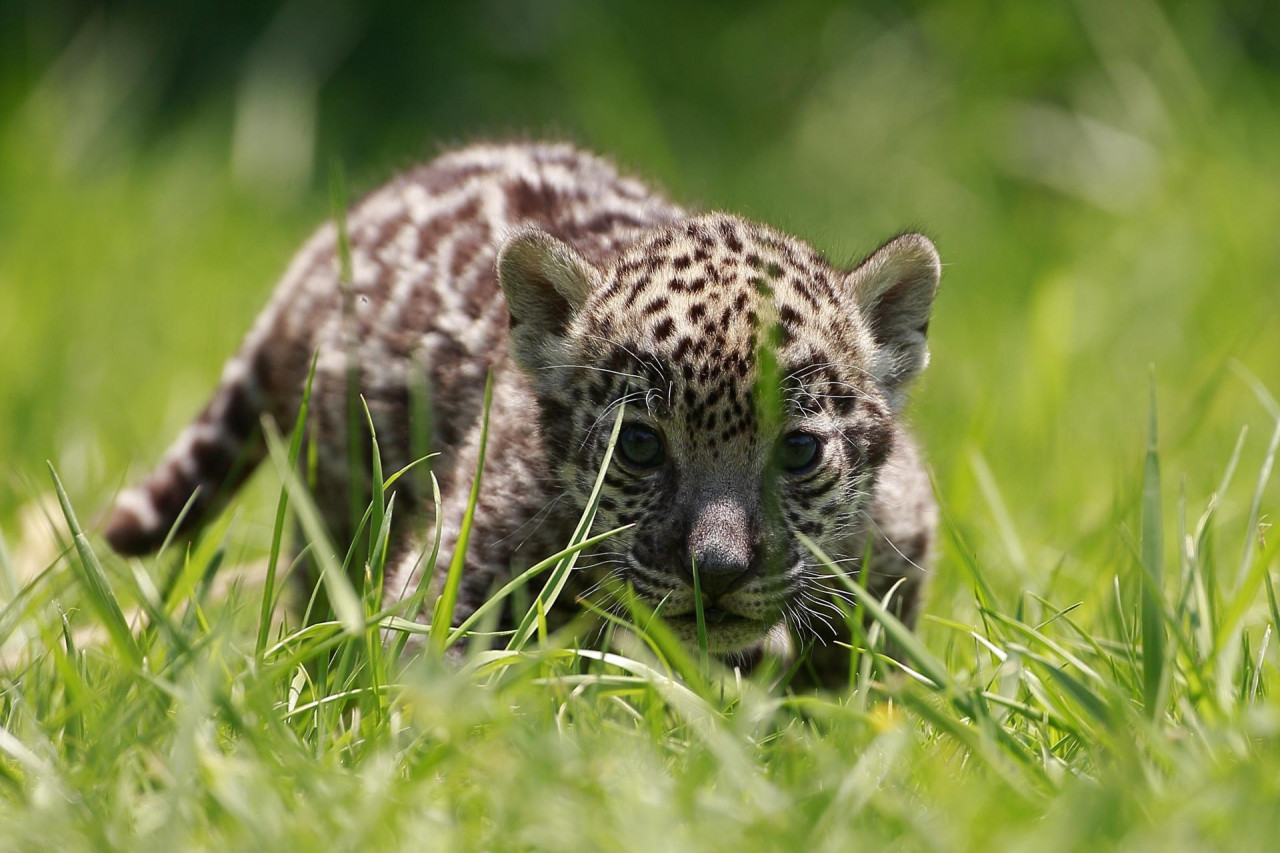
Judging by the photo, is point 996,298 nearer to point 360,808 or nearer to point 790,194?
point 790,194

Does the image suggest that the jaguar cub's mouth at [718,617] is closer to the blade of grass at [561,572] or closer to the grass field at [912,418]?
the grass field at [912,418]

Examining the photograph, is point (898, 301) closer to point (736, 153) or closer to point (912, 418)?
point (912, 418)

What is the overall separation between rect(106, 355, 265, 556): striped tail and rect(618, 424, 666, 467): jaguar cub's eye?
2.34 m

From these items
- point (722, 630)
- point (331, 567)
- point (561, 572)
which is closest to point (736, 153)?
point (722, 630)

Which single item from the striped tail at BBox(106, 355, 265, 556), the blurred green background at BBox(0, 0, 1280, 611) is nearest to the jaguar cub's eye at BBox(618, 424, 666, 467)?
the striped tail at BBox(106, 355, 265, 556)

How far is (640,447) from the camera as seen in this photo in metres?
4.12

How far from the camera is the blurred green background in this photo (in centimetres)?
767

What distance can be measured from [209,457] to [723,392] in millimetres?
2888

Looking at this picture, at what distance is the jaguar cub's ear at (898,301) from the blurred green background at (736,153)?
212 centimetres

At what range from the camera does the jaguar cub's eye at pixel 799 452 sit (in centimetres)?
410

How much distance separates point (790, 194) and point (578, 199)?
14.8ft

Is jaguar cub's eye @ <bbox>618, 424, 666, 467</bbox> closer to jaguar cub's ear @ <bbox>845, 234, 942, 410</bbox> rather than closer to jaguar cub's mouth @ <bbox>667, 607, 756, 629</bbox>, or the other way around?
jaguar cub's mouth @ <bbox>667, 607, 756, 629</bbox>

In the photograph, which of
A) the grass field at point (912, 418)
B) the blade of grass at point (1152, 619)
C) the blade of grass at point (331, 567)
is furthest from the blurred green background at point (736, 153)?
the blade of grass at point (331, 567)

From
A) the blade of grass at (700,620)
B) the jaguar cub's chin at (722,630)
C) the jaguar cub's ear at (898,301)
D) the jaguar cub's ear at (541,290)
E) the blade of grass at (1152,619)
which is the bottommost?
the blade of grass at (1152,619)
